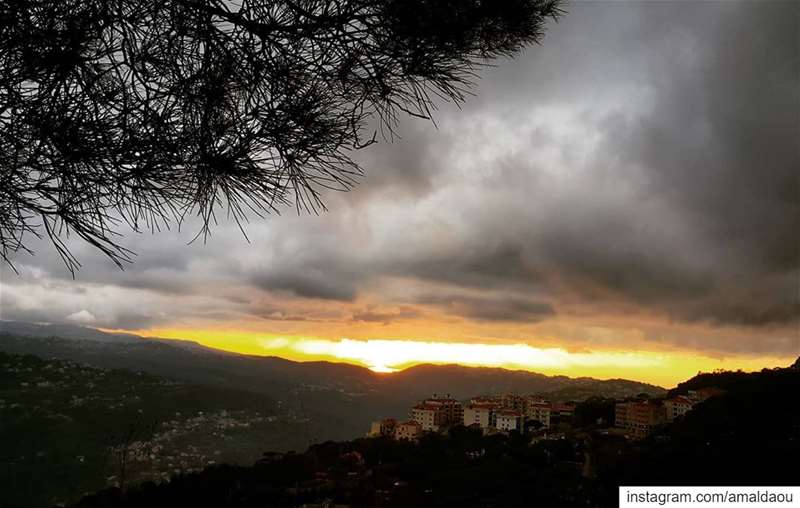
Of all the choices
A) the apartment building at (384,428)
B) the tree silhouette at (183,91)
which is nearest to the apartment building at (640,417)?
the apartment building at (384,428)

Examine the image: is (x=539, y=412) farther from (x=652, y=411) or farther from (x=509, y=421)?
(x=652, y=411)

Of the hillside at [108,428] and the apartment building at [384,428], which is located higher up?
the apartment building at [384,428]

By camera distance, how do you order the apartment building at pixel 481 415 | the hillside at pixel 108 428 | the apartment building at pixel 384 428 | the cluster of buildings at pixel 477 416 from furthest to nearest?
1. the hillside at pixel 108 428
2. the apartment building at pixel 384 428
3. the apartment building at pixel 481 415
4. the cluster of buildings at pixel 477 416

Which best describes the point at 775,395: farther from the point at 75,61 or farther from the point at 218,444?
the point at 218,444

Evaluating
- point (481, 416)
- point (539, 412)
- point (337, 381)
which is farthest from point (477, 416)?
point (337, 381)

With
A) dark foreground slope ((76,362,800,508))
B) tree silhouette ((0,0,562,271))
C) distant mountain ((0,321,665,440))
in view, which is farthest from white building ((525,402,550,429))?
tree silhouette ((0,0,562,271))

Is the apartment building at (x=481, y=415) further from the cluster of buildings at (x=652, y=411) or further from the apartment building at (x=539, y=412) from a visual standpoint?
the cluster of buildings at (x=652, y=411)

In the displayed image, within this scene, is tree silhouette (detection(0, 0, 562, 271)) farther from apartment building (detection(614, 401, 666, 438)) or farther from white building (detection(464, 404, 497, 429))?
white building (detection(464, 404, 497, 429))
